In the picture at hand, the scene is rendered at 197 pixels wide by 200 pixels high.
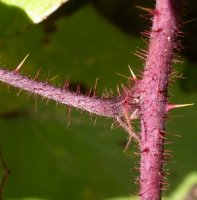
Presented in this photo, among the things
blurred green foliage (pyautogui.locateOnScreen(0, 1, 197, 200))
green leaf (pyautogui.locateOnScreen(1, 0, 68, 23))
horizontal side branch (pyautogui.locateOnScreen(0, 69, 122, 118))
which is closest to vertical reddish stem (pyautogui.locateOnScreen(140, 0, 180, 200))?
horizontal side branch (pyautogui.locateOnScreen(0, 69, 122, 118))

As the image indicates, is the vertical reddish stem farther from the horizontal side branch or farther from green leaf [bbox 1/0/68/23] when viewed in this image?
green leaf [bbox 1/0/68/23]

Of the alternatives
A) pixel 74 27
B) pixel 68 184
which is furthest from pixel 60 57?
pixel 68 184

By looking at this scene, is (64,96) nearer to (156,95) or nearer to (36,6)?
(156,95)

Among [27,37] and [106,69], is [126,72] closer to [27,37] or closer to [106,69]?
[106,69]

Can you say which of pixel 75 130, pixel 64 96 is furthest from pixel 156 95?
pixel 75 130

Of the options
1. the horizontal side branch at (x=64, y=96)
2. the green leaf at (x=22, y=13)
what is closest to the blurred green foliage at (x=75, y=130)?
the green leaf at (x=22, y=13)
